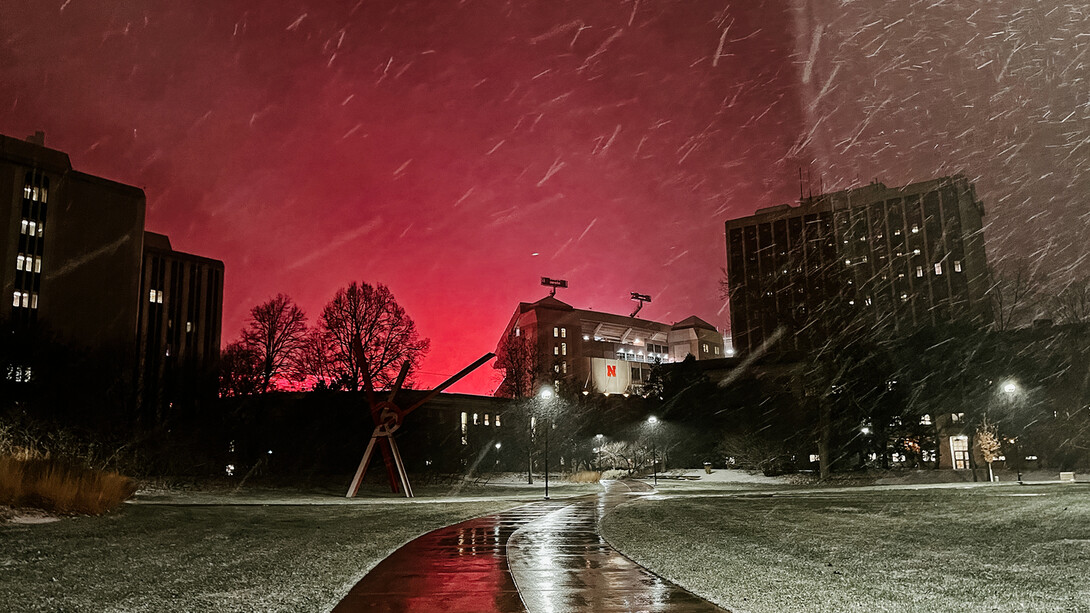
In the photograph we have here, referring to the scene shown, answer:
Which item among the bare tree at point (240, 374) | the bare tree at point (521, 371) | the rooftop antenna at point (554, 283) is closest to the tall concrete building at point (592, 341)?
the rooftop antenna at point (554, 283)

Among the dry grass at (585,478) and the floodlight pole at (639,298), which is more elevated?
the floodlight pole at (639,298)

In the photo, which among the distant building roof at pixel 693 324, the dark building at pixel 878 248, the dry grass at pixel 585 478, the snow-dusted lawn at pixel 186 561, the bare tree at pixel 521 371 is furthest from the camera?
the distant building roof at pixel 693 324

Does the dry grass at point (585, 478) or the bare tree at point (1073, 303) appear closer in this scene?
the bare tree at point (1073, 303)

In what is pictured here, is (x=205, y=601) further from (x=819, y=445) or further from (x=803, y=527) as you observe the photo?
(x=819, y=445)

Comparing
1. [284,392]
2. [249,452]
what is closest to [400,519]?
[249,452]

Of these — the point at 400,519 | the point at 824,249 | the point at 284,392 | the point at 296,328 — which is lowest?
the point at 400,519

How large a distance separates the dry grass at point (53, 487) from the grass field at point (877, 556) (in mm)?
12255

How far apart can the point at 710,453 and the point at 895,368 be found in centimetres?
1950

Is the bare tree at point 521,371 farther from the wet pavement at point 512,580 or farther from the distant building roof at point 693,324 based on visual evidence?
the distant building roof at point 693,324

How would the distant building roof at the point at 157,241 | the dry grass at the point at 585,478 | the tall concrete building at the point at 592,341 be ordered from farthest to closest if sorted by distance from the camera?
the tall concrete building at the point at 592,341, the distant building roof at the point at 157,241, the dry grass at the point at 585,478

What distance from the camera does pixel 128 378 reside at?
4728cm

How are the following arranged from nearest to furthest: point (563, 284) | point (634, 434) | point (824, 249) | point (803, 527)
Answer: point (803, 527), point (634, 434), point (824, 249), point (563, 284)

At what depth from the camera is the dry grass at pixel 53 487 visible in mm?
17234

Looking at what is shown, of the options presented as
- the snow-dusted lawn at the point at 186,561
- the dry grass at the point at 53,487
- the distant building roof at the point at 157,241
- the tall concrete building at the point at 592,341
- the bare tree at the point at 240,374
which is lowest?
the snow-dusted lawn at the point at 186,561
